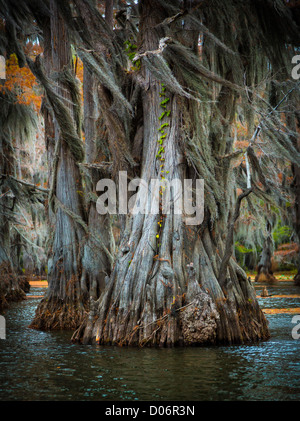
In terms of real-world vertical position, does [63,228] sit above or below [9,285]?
above

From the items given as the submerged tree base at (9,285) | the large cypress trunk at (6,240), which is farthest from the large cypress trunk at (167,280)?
the submerged tree base at (9,285)

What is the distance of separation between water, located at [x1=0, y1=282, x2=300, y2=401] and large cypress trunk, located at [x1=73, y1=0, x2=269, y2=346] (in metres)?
0.32

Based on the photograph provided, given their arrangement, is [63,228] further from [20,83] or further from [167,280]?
[20,83]

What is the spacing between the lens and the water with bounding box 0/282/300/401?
5.17 meters

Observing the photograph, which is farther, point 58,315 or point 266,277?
point 266,277

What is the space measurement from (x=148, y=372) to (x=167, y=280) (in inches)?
78.8

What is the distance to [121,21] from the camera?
11.3 meters

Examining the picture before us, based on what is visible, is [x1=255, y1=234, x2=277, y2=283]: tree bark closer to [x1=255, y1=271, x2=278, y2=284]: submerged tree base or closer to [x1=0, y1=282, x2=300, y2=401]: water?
[x1=255, y1=271, x2=278, y2=284]: submerged tree base

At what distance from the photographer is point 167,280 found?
7.76 m

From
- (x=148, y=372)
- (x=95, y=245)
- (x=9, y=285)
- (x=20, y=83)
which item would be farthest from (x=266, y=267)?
(x=148, y=372)

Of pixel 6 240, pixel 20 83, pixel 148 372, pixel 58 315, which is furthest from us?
pixel 6 240

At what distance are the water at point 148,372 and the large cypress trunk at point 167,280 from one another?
319 millimetres

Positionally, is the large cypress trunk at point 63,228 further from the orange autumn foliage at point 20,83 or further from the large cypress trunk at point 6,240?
the large cypress trunk at point 6,240

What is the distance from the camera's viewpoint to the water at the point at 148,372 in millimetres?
5168
